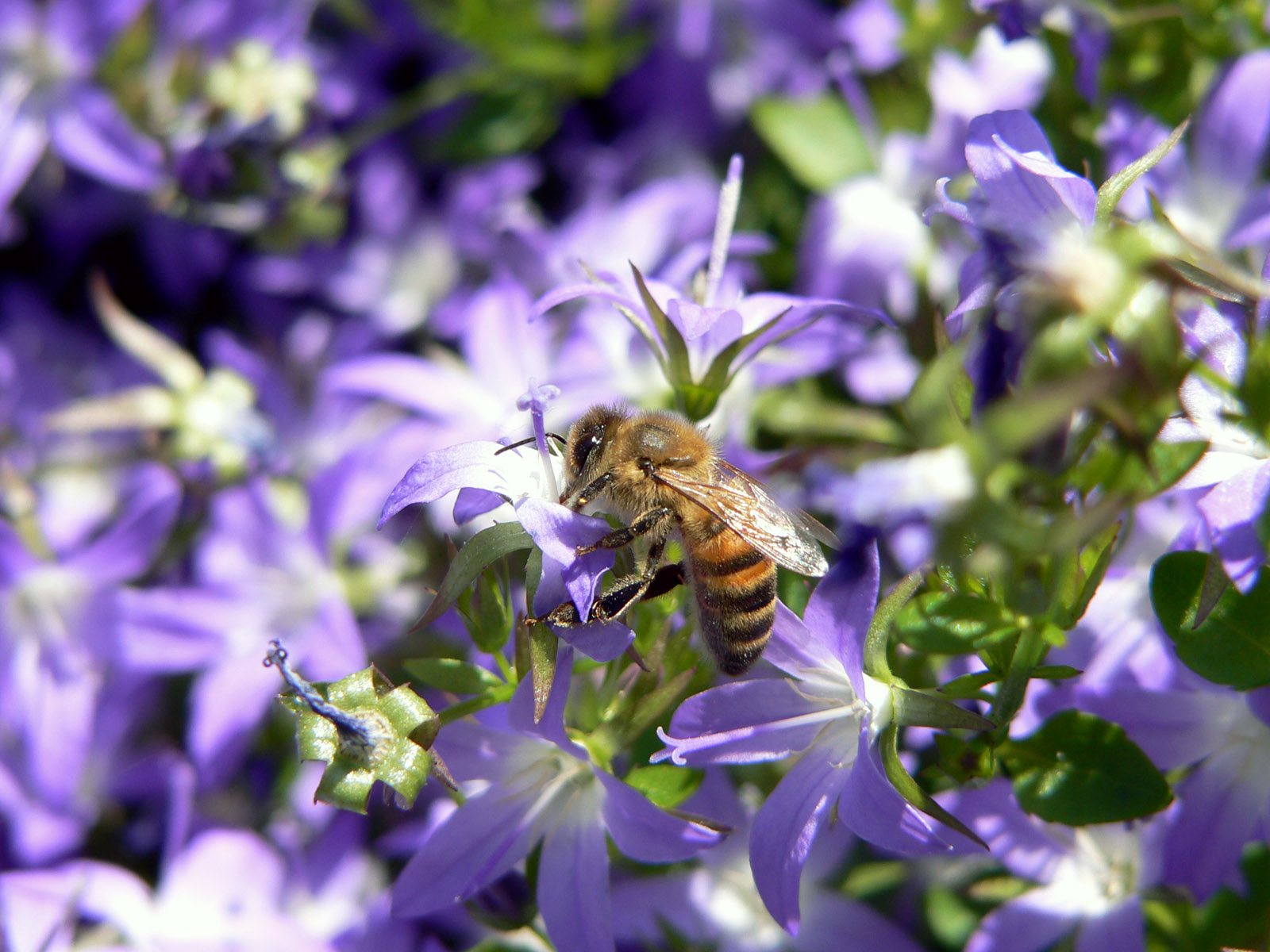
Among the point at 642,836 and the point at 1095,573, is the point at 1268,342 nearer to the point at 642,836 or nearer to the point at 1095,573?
the point at 1095,573

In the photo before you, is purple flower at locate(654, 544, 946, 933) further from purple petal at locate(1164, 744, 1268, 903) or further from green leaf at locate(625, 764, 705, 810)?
purple petal at locate(1164, 744, 1268, 903)

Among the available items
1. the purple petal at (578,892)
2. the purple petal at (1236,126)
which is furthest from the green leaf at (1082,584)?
the purple petal at (1236,126)

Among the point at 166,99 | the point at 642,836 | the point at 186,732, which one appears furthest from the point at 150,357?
the point at 642,836

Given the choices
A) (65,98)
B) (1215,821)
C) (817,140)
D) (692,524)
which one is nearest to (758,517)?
(692,524)

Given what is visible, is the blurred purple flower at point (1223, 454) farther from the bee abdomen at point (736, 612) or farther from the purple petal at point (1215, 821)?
the bee abdomen at point (736, 612)

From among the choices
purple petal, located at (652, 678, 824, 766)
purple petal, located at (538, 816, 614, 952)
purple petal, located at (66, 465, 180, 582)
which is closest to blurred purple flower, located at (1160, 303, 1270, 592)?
purple petal, located at (652, 678, 824, 766)

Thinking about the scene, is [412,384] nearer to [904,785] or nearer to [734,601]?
[734,601]
